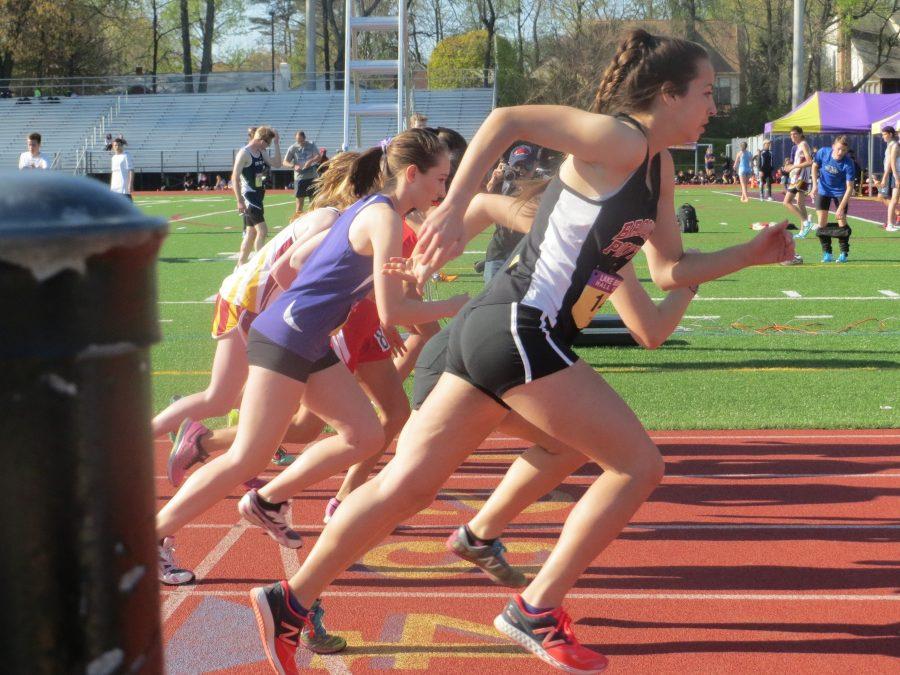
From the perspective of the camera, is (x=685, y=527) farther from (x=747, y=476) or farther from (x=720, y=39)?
(x=720, y=39)

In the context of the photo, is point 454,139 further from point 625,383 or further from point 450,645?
point 625,383

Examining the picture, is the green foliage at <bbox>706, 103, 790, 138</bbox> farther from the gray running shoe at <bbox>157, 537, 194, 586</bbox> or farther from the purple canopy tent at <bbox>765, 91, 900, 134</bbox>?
the gray running shoe at <bbox>157, 537, 194, 586</bbox>

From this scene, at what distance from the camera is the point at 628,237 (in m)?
3.72

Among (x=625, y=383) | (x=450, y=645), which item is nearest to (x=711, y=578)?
(x=450, y=645)

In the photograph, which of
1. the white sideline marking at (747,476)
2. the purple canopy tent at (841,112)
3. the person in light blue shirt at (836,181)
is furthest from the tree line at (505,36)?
the white sideline marking at (747,476)

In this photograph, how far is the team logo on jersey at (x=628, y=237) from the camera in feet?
12.1

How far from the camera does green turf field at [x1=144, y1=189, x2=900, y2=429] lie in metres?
8.70

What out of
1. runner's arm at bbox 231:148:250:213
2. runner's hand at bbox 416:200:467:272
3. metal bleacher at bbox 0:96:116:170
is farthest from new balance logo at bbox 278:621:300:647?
metal bleacher at bbox 0:96:116:170

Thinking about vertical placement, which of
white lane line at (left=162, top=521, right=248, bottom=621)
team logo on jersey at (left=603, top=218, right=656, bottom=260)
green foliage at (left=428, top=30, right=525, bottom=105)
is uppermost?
green foliage at (left=428, top=30, right=525, bottom=105)

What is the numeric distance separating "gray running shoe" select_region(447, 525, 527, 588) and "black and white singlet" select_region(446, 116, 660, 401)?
104cm

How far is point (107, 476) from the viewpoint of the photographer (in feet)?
4.15

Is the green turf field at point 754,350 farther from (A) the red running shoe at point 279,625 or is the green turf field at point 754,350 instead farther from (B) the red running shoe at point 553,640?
(B) the red running shoe at point 553,640

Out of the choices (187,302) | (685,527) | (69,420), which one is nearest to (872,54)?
(187,302)

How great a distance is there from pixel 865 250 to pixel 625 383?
12738 mm
